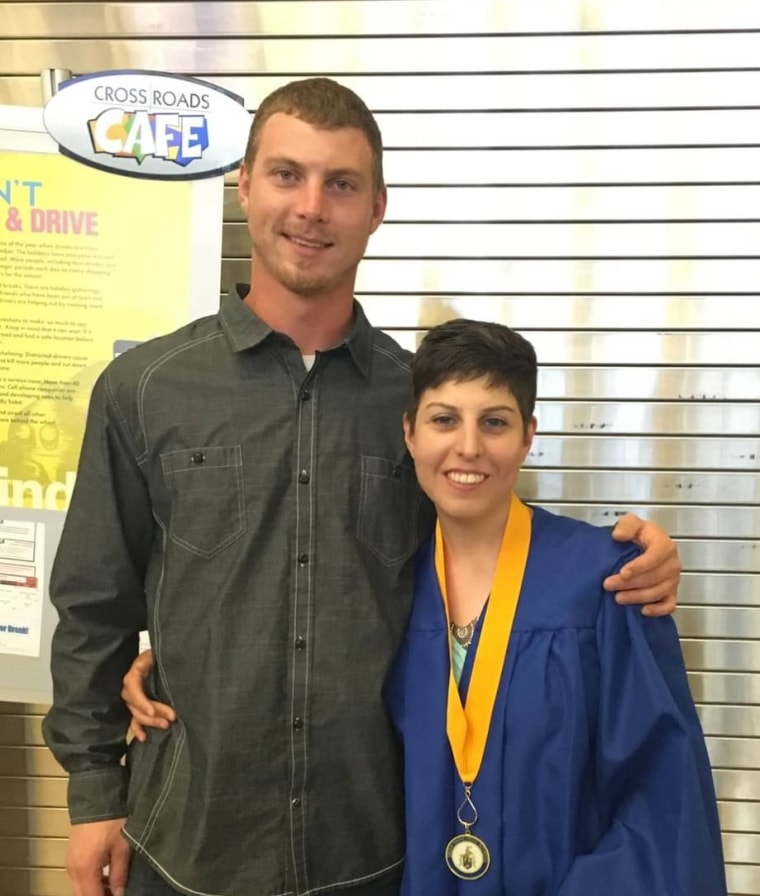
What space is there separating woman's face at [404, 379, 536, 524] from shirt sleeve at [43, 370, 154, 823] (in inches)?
22.6

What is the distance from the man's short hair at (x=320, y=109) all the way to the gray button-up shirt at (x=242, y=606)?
37cm

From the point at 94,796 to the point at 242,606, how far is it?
0.49m

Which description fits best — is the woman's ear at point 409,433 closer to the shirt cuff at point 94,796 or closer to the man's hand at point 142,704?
the man's hand at point 142,704

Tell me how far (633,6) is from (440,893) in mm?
2334

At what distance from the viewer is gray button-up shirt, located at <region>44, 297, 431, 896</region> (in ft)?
4.83

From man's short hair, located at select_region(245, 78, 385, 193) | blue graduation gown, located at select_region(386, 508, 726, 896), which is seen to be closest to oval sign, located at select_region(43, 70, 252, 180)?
man's short hair, located at select_region(245, 78, 385, 193)

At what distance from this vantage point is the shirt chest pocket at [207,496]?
1498mm

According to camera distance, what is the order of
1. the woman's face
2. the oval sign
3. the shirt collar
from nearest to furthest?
the woman's face
the shirt collar
the oval sign

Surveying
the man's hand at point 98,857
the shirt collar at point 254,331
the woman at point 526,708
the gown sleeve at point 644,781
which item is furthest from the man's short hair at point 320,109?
the man's hand at point 98,857

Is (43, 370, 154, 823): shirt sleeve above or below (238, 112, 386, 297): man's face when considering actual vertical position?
below

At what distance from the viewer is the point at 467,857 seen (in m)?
1.39

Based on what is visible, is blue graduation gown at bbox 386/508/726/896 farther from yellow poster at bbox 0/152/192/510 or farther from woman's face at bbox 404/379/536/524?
yellow poster at bbox 0/152/192/510

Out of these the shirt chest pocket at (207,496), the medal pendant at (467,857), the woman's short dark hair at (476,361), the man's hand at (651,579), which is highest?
the woman's short dark hair at (476,361)

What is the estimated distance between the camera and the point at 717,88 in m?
2.32
